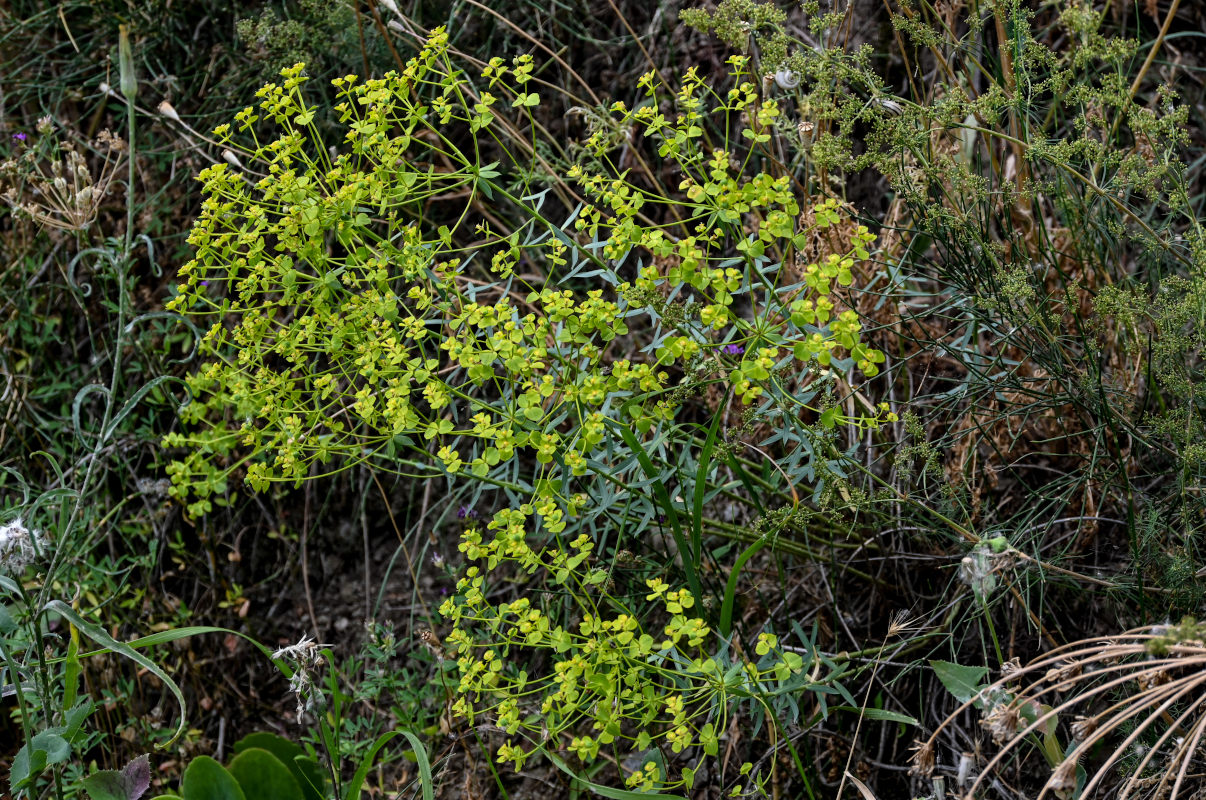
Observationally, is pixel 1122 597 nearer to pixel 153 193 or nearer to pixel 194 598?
pixel 194 598

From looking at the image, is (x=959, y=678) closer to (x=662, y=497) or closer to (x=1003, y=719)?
(x=1003, y=719)

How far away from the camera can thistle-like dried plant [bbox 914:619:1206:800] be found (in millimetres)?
1170

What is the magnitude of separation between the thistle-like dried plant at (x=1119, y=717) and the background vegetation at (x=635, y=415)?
0.01 metres

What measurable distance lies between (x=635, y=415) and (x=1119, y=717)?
737mm

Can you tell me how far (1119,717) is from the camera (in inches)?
44.2

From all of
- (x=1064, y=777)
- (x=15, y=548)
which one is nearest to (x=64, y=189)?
(x=15, y=548)

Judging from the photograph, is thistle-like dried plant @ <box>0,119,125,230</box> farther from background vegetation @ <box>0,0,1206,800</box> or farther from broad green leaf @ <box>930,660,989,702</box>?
broad green leaf @ <box>930,660,989,702</box>

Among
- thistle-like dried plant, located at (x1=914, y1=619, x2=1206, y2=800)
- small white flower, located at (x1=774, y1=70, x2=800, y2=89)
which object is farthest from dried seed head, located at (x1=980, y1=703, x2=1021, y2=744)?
small white flower, located at (x1=774, y1=70, x2=800, y2=89)

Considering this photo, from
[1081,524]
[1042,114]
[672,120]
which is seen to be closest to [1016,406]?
[1081,524]

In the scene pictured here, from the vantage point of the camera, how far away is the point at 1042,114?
2.44 metres

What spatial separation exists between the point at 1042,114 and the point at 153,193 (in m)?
2.38

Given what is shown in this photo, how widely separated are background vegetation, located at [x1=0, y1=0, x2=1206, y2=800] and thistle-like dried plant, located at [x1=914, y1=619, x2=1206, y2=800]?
14mm

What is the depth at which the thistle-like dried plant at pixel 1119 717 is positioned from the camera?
1170 mm

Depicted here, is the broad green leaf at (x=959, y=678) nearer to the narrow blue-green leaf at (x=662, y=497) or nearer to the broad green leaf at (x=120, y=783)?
the narrow blue-green leaf at (x=662, y=497)
